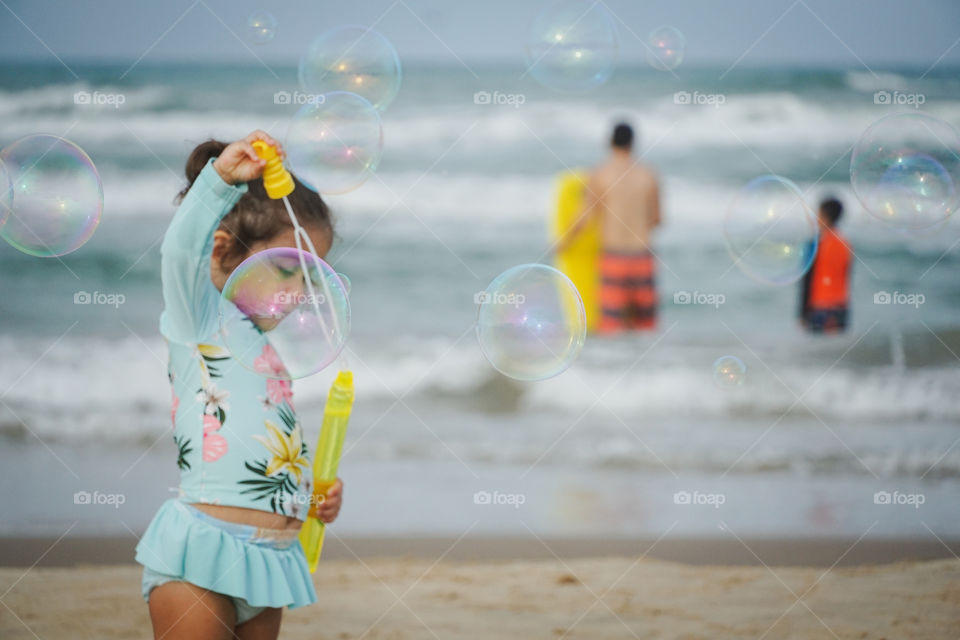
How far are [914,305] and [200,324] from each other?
9812 millimetres

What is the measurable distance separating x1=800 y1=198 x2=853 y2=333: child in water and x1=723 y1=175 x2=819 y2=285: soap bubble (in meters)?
3.01

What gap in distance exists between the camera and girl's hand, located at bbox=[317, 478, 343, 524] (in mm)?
2191

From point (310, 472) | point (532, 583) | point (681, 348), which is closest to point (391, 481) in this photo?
point (532, 583)

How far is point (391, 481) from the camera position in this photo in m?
5.09

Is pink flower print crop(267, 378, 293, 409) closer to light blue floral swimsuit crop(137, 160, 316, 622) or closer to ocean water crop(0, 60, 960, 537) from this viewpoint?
light blue floral swimsuit crop(137, 160, 316, 622)

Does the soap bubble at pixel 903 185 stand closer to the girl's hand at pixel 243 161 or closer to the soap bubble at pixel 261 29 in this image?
the soap bubble at pixel 261 29

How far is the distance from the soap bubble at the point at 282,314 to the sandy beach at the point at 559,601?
1.37 metres

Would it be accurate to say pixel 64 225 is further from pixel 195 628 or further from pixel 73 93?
pixel 73 93

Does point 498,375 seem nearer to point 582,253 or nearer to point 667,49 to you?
point 582,253

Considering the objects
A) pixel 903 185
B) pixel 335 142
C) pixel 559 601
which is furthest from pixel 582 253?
pixel 335 142

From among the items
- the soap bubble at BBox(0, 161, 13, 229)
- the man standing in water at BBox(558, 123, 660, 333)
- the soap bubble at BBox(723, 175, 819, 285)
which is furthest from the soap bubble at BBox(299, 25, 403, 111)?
the man standing in water at BBox(558, 123, 660, 333)

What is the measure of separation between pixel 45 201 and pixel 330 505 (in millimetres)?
1637

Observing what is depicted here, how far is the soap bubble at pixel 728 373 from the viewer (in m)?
5.47

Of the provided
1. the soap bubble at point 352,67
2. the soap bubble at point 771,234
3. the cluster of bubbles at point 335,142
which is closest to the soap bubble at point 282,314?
the cluster of bubbles at point 335,142
